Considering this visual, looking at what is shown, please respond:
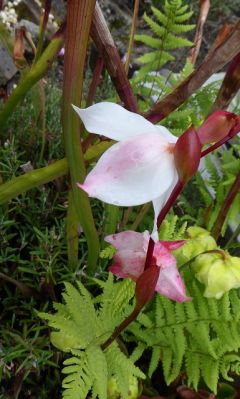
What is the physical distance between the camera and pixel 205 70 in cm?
54

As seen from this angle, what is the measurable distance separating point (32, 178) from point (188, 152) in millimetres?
307

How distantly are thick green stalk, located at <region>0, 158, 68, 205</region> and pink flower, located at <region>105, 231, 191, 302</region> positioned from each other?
136 mm

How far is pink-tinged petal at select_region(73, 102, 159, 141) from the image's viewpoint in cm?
38

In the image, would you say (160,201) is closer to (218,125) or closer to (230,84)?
(218,125)

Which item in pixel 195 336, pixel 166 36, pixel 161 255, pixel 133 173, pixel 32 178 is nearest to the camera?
pixel 133 173

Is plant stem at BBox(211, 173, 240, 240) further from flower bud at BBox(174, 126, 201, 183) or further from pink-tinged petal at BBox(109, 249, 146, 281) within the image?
flower bud at BBox(174, 126, 201, 183)

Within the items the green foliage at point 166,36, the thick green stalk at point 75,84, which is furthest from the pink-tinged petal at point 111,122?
the green foliage at point 166,36

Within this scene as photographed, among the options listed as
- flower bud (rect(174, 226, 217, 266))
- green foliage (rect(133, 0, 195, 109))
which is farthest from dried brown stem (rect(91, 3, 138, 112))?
green foliage (rect(133, 0, 195, 109))

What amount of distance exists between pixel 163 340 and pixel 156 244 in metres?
0.30

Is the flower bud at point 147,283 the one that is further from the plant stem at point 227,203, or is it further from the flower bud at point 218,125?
the plant stem at point 227,203

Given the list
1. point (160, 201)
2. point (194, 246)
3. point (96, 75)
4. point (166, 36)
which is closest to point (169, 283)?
point (160, 201)

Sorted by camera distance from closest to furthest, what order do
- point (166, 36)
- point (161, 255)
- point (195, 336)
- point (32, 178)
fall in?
point (161, 255)
point (32, 178)
point (195, 336)
point (166, 36)

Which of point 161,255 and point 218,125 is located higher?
point 218,125

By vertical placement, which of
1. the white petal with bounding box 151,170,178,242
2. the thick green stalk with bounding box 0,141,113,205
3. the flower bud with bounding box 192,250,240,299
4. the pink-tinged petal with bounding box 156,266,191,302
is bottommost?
the flower bud with bounding box 192,250,240,299
